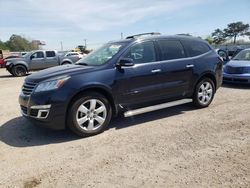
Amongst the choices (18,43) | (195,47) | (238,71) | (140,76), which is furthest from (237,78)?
(18,43)

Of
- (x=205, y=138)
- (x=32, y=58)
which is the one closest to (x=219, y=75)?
(x=205, y=138)

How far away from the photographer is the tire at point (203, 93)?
6504 mm

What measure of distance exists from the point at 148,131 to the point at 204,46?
290 centimetres

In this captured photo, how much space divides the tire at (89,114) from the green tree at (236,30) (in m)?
62.6

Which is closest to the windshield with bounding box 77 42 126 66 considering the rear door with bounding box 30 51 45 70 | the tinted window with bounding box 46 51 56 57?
the rear door with bounding box 30 51 45 70

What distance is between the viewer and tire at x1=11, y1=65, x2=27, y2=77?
56.6ft

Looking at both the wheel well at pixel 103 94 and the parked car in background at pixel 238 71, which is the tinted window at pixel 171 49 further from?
the parked car in background at pixel 238 71

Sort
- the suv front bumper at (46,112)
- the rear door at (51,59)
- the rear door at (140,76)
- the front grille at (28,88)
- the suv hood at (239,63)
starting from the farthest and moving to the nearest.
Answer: the rear door at (51,59) → the suv hood at (239,63) → the rear door at (140,76) → the front grille at (28,88) → the suv front bumper at (46,112)

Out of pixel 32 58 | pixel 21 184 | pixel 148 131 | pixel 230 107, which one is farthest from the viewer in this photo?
pixel 32 58

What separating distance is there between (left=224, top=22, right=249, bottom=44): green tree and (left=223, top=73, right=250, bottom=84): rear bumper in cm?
5623

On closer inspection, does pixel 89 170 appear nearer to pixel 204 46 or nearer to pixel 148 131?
pixel 148 131

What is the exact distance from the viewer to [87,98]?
4.90 meters

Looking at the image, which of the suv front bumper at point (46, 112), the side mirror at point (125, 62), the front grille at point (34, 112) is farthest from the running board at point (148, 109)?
the front grille at point (34, 112)

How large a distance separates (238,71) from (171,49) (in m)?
4.85
